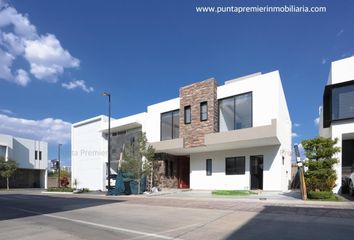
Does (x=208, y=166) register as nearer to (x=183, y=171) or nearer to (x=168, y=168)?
(x=168, y=168)

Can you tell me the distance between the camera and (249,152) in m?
23.8

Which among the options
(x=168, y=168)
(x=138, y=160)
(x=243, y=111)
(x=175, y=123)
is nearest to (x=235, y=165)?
(x=243, y=111)

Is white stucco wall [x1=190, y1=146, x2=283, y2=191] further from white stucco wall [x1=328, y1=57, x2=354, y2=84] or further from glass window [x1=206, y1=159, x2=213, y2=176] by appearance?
white stucco wall [x1=328, y1=57, x2=354, y2=84]

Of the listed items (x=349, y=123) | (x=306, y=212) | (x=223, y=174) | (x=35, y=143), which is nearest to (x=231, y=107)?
(x=223, y=174)

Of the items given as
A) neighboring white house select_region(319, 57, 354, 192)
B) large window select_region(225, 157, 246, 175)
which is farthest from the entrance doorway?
neighboring white house select_region(319, 57, 354, 192)

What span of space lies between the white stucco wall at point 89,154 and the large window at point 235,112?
17.3 m

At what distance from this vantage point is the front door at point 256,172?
76.3 ft

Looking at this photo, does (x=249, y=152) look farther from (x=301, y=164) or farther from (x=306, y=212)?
(x=306, y=212)

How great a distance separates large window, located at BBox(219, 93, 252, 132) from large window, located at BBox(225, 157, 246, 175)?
245 cm

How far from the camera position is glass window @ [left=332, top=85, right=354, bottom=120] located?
59.0 feet

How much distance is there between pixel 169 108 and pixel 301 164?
45.8 feet

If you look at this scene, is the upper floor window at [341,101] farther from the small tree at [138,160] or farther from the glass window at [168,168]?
the glass window at [168,168]

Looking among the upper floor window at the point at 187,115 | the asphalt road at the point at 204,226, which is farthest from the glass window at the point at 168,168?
the asphalt road at the point at 204,226

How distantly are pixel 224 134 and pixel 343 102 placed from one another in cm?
777
